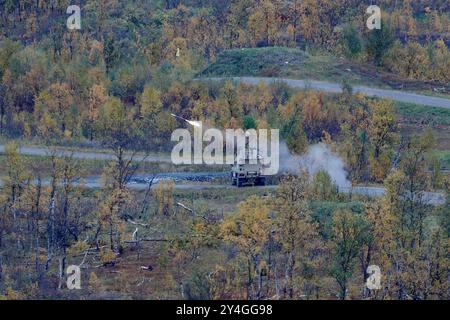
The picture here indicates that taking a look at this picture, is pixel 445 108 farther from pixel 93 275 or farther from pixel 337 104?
pixel 93 275

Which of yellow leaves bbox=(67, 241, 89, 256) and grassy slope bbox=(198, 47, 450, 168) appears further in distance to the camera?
grassy slope bbox=(198, 47, 450, 168)

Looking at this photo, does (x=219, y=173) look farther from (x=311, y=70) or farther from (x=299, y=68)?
(x=299, y=68)

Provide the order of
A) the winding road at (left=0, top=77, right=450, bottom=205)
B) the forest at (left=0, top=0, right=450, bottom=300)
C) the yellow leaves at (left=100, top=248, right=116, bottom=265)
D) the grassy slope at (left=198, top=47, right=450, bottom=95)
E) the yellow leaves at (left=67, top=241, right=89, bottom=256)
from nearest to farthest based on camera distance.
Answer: the forest at (left=0, top=0, right=450, bottom=300)
the yellow leaves at (left=67, top=241, right=89, bottom=256)
the yellow leaves at (left=100, top=248, right=116, bottom=265)
the winding road at (left=0, top=77, right=450, bottom=205)
the grassy slope at (left=198, top=47, right=450, bottom=95)

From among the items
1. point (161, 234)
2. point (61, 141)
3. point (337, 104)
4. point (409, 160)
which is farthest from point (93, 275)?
point (337, 104)

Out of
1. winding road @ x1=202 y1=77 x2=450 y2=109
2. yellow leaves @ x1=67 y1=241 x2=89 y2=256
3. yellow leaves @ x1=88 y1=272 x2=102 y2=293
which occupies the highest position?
winding road @ x1=202 y1=77 x2=450 y2=109

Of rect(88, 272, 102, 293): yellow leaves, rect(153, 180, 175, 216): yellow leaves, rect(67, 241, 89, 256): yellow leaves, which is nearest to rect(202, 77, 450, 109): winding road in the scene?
rect(153, 180, 175, 216): yellow leaves

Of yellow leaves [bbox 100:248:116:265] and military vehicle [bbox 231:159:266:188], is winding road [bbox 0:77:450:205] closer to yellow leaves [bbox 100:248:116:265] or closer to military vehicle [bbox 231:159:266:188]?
military vehicle [bbox 231:159:266:188]

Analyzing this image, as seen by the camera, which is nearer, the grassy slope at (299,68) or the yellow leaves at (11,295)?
the yellow leaves at (11,295)

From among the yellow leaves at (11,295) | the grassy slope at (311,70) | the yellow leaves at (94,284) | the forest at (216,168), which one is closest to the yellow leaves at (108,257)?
the forest at (216,168)

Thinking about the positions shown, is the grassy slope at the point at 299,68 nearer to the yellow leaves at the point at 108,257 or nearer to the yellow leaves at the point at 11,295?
the yellow leaves at the point at 108,257
